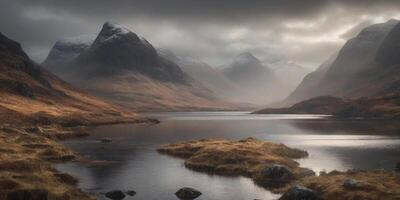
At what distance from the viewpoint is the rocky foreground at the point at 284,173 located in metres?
66.8

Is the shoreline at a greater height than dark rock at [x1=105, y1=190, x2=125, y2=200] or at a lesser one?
greater

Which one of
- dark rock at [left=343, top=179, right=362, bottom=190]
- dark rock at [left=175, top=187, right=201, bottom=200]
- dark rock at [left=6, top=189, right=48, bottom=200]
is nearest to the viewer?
dark rock at [left=6, top=189, right=48, bottom=200]

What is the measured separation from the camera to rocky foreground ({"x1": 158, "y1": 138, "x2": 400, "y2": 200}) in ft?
219

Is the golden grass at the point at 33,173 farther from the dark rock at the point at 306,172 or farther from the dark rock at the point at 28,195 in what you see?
the dark rock at the point at 306,172

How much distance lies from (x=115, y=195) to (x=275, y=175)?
3116cm

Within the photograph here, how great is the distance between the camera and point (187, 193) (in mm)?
73750

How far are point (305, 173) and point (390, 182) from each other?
2002 centimetres

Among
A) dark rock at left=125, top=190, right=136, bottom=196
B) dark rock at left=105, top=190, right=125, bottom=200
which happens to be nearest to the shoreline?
dark rock at left=105, top=190, right=125, bottom=200

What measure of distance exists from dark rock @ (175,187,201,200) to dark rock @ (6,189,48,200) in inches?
832

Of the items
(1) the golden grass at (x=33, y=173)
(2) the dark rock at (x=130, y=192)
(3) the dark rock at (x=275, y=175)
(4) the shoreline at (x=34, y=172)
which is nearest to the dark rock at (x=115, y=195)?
(2) the dark rock at (x=130, y=192)

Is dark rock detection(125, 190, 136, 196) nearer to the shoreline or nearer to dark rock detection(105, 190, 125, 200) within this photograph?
dark rock detection(105, 190, 125, 200)

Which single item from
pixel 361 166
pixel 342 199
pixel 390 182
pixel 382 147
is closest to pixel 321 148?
pixel 382 147

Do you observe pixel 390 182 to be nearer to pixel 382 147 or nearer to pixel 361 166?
pixel 361 166

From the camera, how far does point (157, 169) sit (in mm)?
101875
